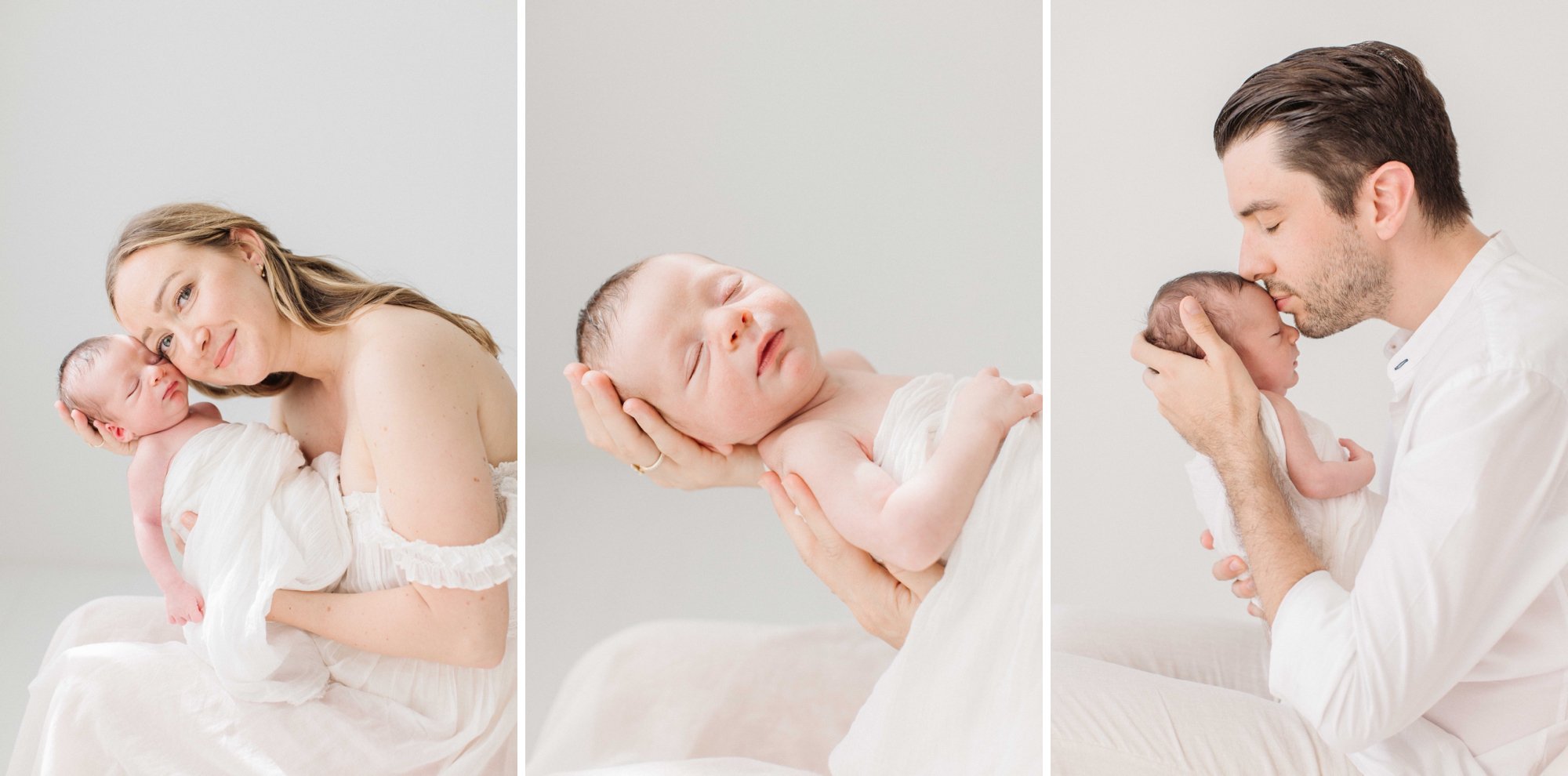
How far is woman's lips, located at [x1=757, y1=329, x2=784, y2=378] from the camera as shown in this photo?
5.59 ft

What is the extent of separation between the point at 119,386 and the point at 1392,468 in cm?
197

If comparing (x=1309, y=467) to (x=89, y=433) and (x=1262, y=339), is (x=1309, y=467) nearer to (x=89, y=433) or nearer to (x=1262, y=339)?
(x=1262, y=339)

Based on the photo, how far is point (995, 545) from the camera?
1.59m

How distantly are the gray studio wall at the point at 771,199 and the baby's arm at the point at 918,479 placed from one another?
0.79 meters

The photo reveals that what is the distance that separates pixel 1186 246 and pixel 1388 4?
613mm

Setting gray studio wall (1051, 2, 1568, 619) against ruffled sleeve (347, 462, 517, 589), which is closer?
ruffled sleeve (347, 462, 517, 589)

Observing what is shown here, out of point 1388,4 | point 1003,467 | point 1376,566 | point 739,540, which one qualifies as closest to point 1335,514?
point 1376,566

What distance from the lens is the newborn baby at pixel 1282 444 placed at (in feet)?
5.72

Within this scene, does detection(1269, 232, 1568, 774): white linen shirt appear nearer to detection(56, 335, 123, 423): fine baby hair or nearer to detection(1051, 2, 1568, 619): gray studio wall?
detection(1051, 2, 1568, 619): gray studio wall

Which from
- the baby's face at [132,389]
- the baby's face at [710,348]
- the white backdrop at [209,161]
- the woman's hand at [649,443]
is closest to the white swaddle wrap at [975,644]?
the baby's face at [710,348]

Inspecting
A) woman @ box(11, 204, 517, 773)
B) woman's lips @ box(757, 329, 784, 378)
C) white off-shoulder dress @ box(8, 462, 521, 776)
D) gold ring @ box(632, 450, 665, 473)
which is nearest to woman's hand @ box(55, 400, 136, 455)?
woman @ box(11, 204, 517, 773)

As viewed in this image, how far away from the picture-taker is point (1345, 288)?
1.72 m

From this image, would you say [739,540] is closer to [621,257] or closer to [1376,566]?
[621,257]

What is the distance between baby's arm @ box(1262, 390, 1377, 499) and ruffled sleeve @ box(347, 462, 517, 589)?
1.26m
